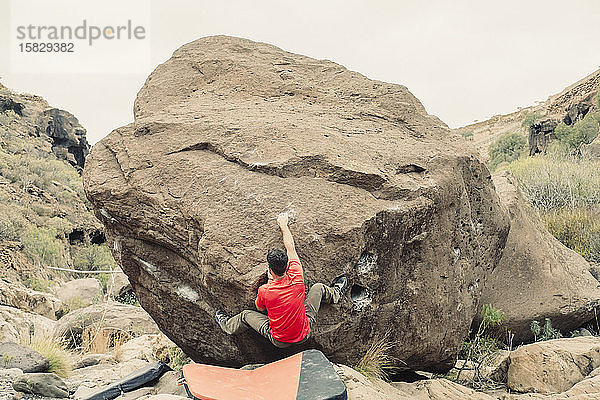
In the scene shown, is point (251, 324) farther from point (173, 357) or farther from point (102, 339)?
point (102, 339)

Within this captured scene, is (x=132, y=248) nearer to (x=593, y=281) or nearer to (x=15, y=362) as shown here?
(x=15, y=362)

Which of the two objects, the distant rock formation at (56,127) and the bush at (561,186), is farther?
the distant rock formation at (56,127)

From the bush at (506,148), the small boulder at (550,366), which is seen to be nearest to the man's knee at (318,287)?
the small boulder at (550,366)

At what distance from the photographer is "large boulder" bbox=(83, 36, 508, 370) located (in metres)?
5.19

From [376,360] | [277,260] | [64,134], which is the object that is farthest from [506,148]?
[277,260]

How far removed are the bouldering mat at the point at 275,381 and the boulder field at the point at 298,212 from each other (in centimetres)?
46

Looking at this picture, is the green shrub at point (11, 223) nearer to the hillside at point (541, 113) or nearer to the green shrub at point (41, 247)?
the green shrub at point (41, 247)

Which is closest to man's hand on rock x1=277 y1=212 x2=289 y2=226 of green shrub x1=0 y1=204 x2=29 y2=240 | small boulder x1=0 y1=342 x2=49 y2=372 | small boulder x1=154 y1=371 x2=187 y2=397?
small boulder x1=154 y1=371 x2=187 y2=397

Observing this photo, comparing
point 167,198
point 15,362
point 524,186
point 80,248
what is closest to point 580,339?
point 167,198

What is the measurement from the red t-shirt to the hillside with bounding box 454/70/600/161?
20.4 meters

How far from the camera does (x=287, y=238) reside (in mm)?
4945

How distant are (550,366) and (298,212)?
3.35m

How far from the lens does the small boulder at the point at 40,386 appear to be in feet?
18.2

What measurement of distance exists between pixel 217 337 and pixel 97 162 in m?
2.27
